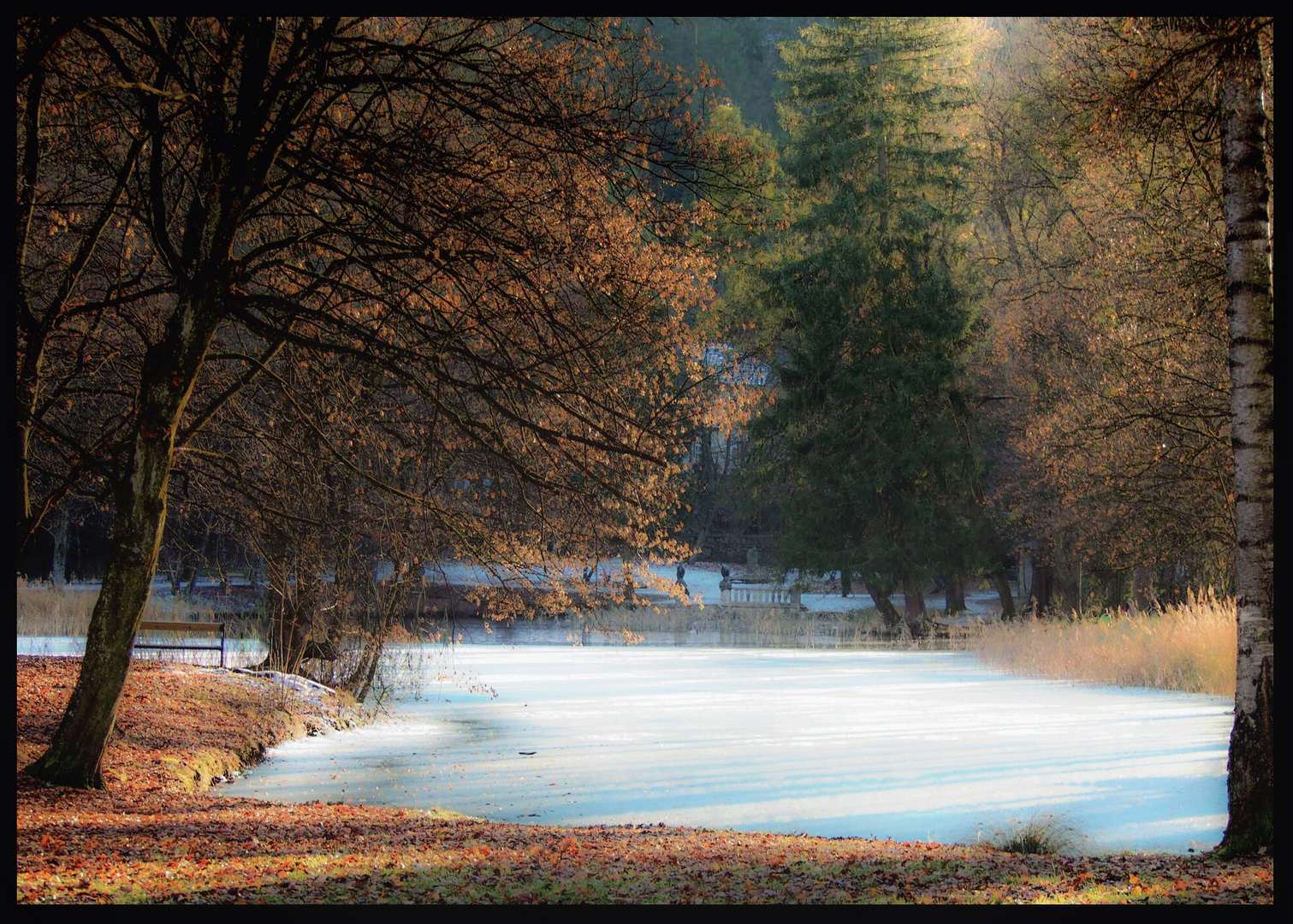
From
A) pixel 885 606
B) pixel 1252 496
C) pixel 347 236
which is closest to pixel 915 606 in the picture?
pixel 885 606

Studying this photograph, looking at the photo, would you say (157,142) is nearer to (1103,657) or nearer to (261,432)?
(261,432)

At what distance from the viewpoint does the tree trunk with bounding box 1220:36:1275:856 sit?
6.70 meters

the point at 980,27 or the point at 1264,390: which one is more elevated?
the point at 980,27

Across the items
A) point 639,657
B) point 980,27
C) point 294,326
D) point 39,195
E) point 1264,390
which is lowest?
point 639,657

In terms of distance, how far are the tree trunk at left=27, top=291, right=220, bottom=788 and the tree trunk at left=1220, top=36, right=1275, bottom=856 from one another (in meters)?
6.09

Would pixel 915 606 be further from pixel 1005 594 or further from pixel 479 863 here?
pixel 479 863

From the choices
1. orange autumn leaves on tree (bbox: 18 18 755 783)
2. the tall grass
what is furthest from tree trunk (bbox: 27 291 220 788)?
the tall grass

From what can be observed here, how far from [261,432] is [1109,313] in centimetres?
1184

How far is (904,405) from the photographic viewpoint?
29031 mm

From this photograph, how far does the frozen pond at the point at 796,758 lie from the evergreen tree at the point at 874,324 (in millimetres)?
11037

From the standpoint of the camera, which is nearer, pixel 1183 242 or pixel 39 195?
pixel 39 195

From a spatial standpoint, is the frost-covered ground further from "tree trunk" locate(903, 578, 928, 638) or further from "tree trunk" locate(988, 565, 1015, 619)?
"tree trunk" locate(903, 578, 928, 638)

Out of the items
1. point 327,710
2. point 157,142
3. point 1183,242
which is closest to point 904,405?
point 1183,242

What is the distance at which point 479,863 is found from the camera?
5.55m
